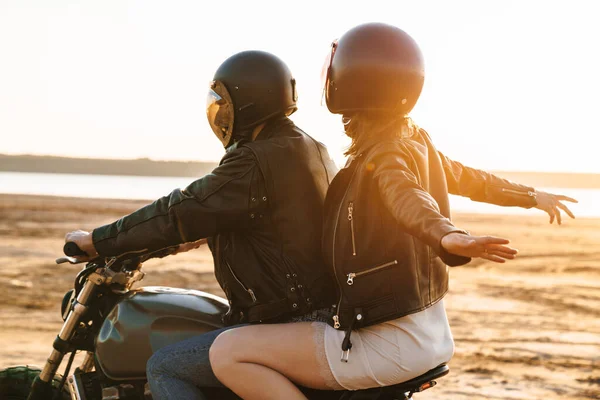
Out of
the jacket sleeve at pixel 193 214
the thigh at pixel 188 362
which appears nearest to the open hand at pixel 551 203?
the jacket sleeve at pixel 193 214

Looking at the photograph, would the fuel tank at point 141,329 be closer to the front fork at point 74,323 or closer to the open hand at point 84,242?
the front fork at point 74,323

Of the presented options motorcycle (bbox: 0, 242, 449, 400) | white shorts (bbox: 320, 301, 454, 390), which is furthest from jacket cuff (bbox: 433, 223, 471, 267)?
motorcycle (bbox: 0, 242, 449, 400)

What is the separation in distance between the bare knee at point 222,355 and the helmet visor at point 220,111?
3.09 ft

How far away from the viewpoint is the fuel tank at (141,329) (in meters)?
3.19

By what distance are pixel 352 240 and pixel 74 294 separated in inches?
53.8

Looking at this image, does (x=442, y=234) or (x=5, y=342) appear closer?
(x=442, y=234)

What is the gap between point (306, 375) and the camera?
280cm

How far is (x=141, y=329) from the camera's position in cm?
319

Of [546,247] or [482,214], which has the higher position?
[546,247]

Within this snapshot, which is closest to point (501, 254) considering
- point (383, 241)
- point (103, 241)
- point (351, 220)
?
point (383, 241)

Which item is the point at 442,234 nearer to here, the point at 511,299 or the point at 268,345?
the point at 268,345

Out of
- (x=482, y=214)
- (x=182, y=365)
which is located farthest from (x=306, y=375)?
(x=482, y=214)

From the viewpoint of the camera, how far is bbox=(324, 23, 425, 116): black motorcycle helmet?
308 centimetres

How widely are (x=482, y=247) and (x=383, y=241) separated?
0.44 meters
